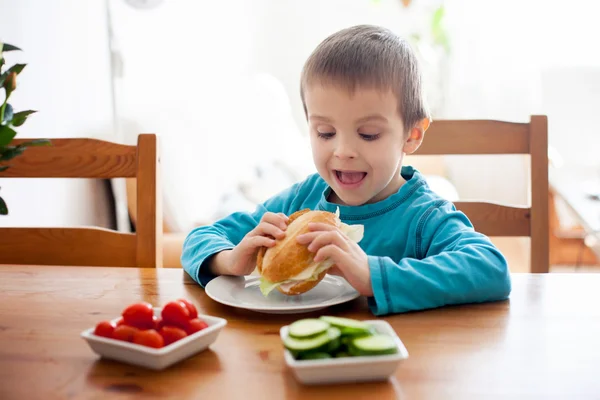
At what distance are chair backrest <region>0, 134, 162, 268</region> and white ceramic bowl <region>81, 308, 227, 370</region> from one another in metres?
0.65

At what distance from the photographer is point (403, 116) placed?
1188mm

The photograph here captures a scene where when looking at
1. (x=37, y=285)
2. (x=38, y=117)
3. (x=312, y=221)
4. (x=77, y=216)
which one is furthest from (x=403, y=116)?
(x=77, y=216)

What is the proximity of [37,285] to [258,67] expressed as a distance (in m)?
3.77

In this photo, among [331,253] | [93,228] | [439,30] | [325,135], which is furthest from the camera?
[439,30]

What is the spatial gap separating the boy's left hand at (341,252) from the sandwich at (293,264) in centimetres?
2

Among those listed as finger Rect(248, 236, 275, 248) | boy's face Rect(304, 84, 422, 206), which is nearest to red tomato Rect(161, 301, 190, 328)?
finger Rect(248, 236, 275, 248)

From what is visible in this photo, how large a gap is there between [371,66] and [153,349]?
25.0 inches

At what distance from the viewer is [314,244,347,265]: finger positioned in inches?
36.7

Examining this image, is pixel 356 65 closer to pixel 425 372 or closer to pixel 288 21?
pixel 425 372

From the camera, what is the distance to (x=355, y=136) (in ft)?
3.70

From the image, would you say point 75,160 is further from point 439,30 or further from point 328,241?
point 439,30

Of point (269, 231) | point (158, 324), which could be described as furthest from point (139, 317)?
point (269, 231)

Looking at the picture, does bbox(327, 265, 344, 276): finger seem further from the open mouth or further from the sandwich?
the open mouth

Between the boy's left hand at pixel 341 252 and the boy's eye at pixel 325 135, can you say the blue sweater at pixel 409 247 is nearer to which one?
the boy's left hand at pixel 341 252
